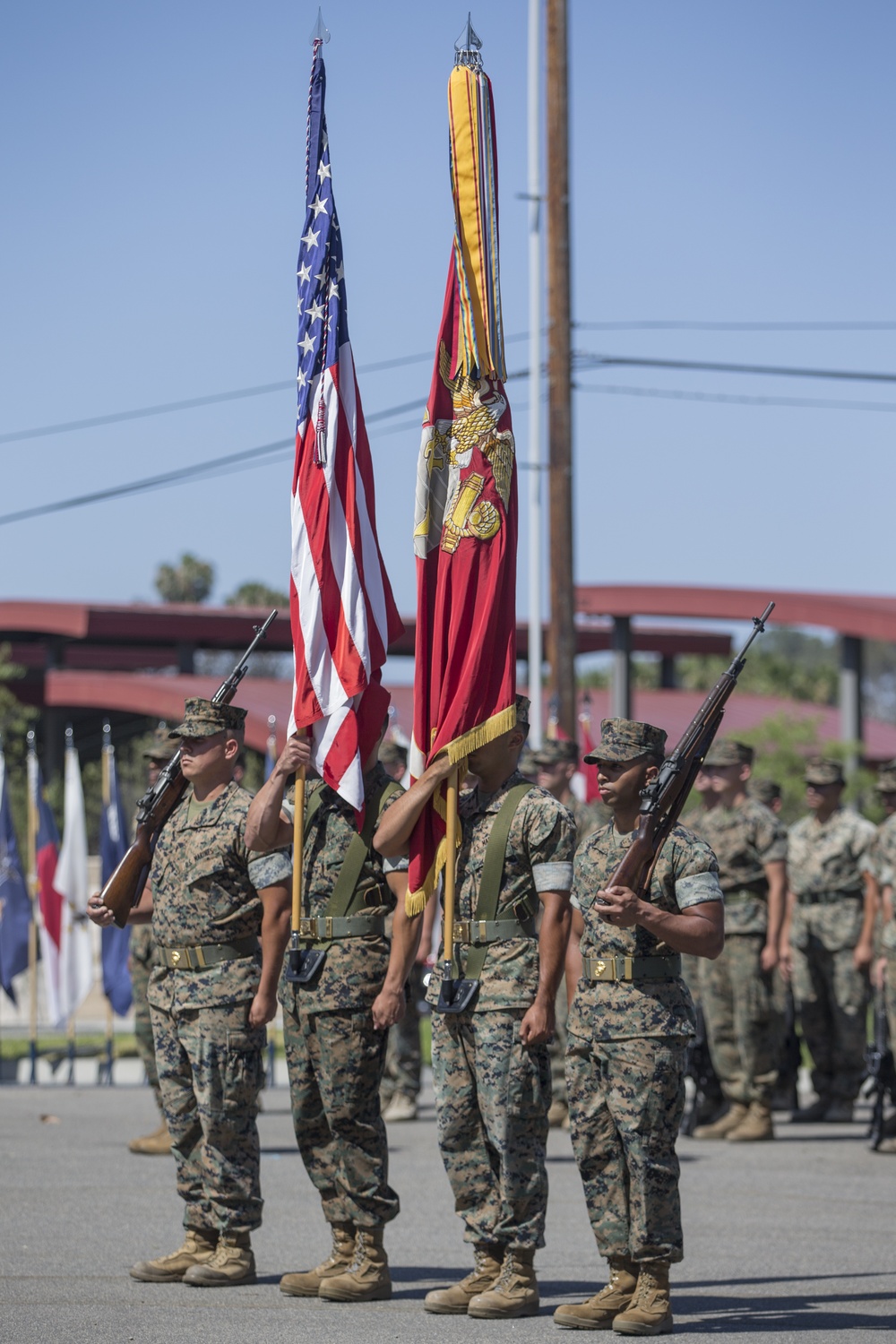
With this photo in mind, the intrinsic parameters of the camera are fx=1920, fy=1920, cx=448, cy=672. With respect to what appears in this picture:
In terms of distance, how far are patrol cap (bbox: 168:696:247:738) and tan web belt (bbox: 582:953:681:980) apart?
185 cm

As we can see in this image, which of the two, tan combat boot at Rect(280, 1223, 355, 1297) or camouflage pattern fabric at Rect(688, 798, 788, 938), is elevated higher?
camouflage pattern fabric at Rect(688, 798, 788, 938)

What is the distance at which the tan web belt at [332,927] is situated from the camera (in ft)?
23.7

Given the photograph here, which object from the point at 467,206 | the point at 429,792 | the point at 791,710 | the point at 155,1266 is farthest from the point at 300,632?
the point at 791,710

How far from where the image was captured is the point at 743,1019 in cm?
1195

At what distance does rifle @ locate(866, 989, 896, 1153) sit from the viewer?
37.5 ft

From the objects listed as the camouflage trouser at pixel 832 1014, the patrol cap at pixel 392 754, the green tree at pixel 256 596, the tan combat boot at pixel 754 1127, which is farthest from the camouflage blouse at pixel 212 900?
the green tree at pixel 256 596

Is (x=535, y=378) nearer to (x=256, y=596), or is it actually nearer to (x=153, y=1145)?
(x=153, y=1145)

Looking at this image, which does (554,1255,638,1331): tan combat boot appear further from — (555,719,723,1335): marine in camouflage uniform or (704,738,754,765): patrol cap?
(704,738,754,765): patrol cap

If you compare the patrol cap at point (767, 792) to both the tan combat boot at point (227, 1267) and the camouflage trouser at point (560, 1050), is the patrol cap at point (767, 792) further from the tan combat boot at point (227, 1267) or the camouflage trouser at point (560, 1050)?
the tan combat boot at point (227, 1267)

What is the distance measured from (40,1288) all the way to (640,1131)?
7.91 feet

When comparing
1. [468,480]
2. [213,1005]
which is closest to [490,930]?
[213,1005]

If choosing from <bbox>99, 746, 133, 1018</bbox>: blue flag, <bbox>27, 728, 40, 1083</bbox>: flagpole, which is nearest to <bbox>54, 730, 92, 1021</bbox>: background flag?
<bbox>27, 728, 40, 1083</bbox>: flagpole

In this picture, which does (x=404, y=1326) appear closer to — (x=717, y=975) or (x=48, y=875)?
(x=717, y=975)

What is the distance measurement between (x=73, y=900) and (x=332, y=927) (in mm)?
9428
